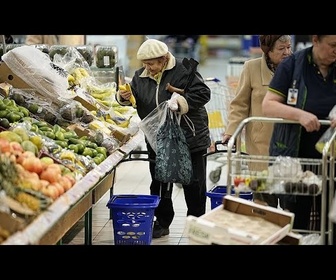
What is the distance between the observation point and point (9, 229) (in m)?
4.50

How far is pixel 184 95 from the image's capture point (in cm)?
715

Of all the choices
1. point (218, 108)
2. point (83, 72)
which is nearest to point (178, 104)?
point (83, 72)

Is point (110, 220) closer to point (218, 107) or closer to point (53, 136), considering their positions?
point (53, 136)

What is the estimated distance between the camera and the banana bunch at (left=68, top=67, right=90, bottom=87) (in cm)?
818

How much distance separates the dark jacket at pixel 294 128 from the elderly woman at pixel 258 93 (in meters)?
0.85

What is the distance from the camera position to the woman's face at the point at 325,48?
202 inches

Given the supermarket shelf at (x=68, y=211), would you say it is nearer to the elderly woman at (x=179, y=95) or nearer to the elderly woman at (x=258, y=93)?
the elderly woman at (x=179, y=95)

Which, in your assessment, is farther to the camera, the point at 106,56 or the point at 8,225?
the point at 106,56

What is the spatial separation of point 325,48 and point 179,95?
6.96ft

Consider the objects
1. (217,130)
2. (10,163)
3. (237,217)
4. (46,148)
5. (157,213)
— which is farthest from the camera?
(217,130)

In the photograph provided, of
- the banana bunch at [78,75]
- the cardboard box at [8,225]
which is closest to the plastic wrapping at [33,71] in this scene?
the banana bunch at [78,75]
